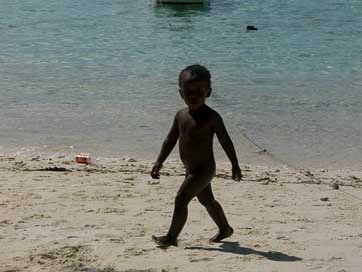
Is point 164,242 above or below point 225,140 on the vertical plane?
below

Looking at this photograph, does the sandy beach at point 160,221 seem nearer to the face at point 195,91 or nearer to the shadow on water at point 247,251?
the shadow on water at point 247,251

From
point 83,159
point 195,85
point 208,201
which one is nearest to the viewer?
point 195,85

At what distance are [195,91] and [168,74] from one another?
1122 centimetres

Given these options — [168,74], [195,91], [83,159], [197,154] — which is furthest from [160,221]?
[168,74]

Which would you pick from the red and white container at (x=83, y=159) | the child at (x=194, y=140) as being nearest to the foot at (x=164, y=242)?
the child at (x=194, y=140)

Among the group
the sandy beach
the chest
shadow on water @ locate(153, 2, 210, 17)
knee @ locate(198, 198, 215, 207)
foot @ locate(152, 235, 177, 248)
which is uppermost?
the chest

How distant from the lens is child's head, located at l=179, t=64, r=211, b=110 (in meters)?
5.35

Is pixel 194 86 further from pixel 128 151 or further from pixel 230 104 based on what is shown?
pixel 230 104

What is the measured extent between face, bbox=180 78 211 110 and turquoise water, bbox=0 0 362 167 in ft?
15.7

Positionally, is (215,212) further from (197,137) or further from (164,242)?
(197,137)

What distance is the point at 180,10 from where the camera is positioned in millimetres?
27266

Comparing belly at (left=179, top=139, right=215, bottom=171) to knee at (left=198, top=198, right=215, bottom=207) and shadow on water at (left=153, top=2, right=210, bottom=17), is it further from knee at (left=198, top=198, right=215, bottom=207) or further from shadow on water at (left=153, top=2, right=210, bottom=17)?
shadow on water at (left=153, top=2, right=210, bottom=17)

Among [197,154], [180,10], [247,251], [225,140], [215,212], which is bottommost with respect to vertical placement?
[180,10]

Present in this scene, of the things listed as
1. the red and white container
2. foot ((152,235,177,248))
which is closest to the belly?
foot ((152,235,177,248))
